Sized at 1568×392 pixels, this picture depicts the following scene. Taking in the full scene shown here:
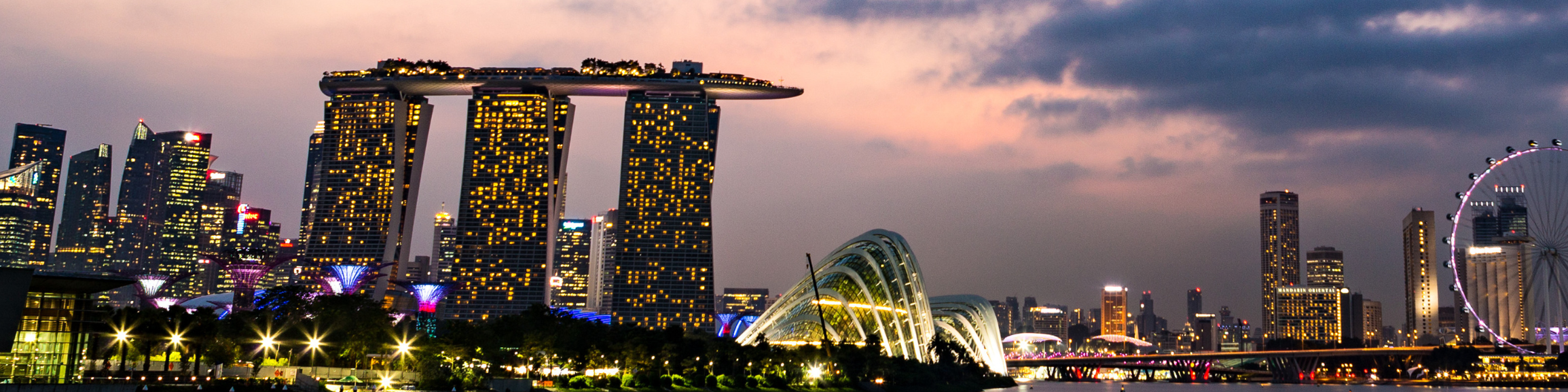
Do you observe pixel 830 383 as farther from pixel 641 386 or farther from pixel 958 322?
pixel 958 322

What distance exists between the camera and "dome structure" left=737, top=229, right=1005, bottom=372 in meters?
158

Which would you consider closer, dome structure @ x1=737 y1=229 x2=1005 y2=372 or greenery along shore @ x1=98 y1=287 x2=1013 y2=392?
greenery along shore @ x1=98 y1=287 x2=1013 y2=392

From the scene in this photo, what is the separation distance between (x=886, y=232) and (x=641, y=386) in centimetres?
5827

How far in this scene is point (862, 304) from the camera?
161625mm

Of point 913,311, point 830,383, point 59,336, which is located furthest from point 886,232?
point 59,336

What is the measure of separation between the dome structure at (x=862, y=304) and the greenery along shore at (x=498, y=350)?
1190cm

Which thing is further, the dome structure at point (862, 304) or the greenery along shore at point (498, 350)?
the dome structure at point (862, 304)

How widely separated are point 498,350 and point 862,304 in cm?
5832

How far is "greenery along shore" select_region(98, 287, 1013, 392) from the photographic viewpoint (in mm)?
96000

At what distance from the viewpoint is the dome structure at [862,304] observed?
15838 cm

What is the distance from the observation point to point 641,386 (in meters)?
108

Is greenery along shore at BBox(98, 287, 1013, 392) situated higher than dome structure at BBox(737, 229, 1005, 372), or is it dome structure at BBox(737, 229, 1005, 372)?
dome structure at BBox(737, 229, 1005, 372)

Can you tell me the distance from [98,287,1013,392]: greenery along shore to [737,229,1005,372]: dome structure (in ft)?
39.0

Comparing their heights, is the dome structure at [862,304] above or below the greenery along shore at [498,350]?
above
